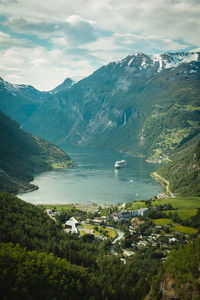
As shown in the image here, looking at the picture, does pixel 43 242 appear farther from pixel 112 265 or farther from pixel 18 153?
pixel 18 153

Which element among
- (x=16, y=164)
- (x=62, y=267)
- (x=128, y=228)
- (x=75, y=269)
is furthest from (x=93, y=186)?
(x=62, y=267)

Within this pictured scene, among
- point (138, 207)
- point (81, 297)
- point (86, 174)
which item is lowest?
point (81, 297)

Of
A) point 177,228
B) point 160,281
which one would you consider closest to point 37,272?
point 160,281

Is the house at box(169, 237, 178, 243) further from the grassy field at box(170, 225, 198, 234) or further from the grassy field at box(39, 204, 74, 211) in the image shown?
the grassy field at box(39, 204, 74, 211)

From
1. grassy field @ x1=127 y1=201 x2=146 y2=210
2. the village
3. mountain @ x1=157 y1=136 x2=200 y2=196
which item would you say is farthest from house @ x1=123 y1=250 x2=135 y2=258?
mountain @ x1=157 y1=136 x2=200 y2=196

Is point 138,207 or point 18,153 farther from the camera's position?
point 18,153

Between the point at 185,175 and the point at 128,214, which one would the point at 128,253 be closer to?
the point at 128,214

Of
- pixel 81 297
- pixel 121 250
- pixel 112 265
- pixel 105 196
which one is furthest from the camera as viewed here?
pixel 105 196
